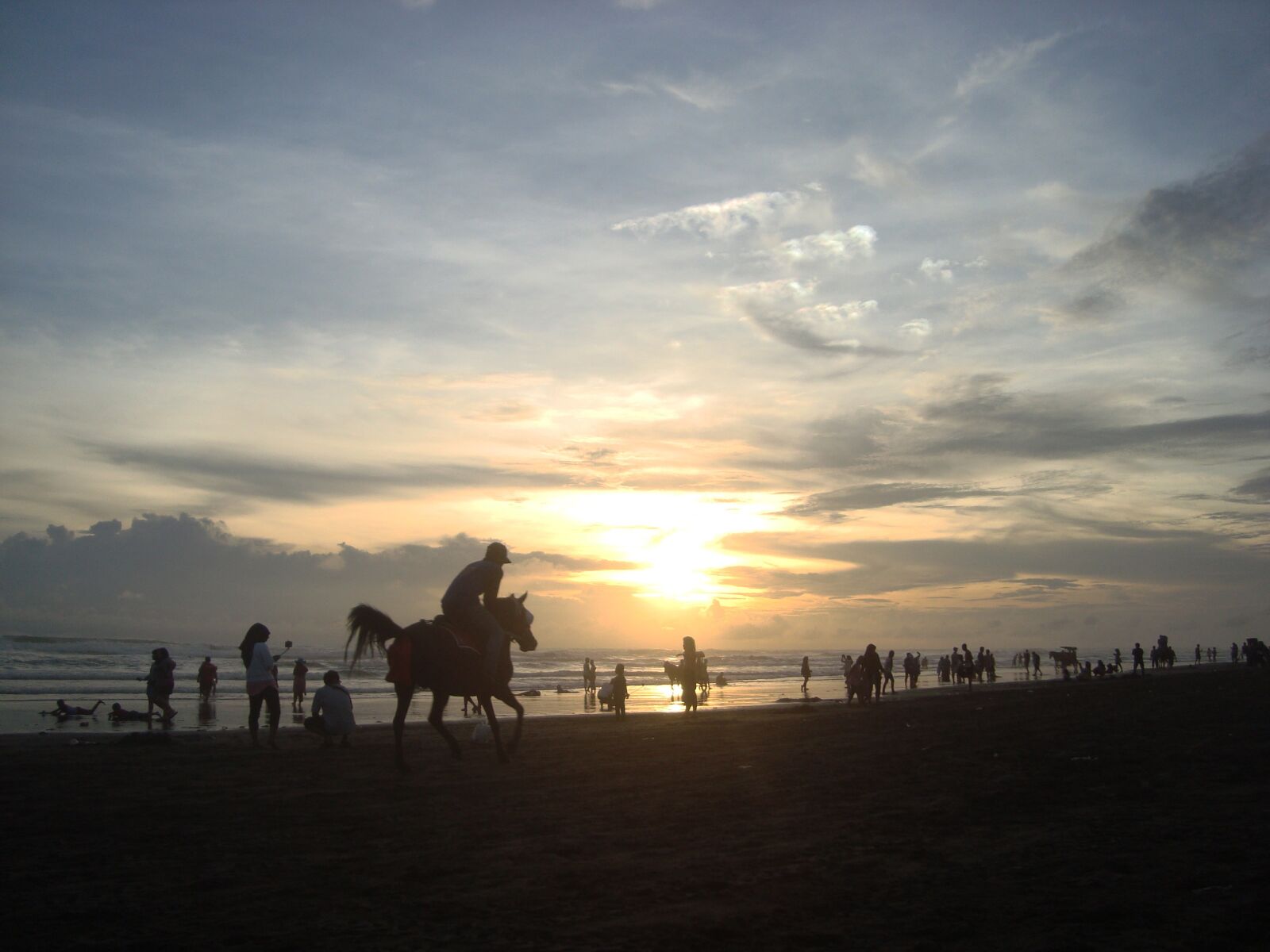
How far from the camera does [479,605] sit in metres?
12.9

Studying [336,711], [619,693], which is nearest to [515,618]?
[336,711]

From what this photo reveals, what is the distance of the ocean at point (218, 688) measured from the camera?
27.5 metres

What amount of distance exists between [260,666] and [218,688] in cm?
3546

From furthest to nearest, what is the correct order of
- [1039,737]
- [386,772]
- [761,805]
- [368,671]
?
[368,671] < [1039,737] < [386,772] < [761,805]

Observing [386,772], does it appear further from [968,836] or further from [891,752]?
[968,836]

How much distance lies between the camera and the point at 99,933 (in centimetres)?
497

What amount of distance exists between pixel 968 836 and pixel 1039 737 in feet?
23.6

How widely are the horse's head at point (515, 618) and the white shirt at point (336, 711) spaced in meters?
4.22

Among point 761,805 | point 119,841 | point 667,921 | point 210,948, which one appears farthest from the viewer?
point 761,805

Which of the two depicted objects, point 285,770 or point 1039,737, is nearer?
point 285,770

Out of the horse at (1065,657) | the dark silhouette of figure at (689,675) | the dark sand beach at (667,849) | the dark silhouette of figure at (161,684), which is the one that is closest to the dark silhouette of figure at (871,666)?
the dark silhouette of figure at (689,675)

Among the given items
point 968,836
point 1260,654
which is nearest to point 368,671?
point 1260,654

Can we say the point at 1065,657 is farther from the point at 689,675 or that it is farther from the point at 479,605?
the point at 479,605

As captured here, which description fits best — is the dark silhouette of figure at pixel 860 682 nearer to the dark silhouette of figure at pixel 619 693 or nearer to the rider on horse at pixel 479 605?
the dark silhouette of figure at pixel 619 693
